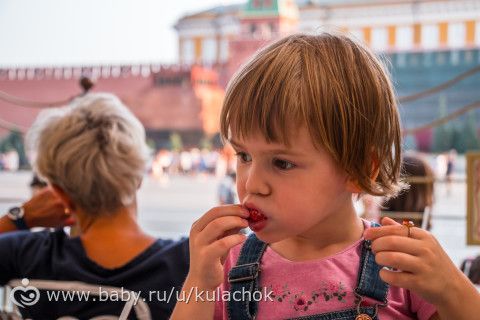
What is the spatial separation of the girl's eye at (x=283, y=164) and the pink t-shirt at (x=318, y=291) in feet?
0.52

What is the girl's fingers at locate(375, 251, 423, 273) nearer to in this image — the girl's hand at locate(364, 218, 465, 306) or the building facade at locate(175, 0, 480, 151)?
the girl's hand at locate(364, 218, 465, 306)

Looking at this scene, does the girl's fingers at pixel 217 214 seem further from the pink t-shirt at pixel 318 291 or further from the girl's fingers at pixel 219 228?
the pink t-shirt at pixel 318 291

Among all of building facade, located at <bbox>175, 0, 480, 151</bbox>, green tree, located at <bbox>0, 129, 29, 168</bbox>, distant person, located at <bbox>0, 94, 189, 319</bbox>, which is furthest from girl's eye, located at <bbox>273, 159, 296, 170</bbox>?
green tree, located at <bbox>0, 129, 29, 168</bbox>

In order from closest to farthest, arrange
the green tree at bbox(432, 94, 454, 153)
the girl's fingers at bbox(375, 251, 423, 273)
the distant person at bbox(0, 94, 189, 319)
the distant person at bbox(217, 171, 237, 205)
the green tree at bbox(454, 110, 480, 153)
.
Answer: the girl's fingers at bbox(375, 251, 423, 273) → the distant person at bbox(0, 94, 189, 319) → the distant person at bbox(217, 171, 237, 205) → the green tree at bbox(454, 110, 480, 153) → the green tree at bbox(432, 94, 454, 153)

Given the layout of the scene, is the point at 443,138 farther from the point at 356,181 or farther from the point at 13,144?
the point at 356,181

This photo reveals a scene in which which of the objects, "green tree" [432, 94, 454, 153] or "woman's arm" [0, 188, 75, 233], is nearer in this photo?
"woman's arm" [0, 188, 75, 233]

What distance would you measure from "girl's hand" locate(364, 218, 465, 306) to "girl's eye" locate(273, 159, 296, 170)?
4.9 inches

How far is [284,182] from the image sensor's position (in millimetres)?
772

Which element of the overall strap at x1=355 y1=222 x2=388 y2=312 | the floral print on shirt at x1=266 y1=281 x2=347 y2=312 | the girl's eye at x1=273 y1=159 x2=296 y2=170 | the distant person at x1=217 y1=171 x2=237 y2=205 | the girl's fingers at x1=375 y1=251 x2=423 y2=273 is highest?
the girl's eye at x1=273 y1=159 x2=296 y2=170

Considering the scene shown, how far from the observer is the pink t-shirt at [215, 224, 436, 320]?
0.85m

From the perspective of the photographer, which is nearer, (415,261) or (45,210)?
(415,261)

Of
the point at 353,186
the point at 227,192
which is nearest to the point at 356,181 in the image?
the point at 353,186

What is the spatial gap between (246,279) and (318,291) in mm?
97

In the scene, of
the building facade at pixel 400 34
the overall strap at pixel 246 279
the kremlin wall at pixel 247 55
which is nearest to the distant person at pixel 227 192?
the kremlin wall at pixel 247 55
